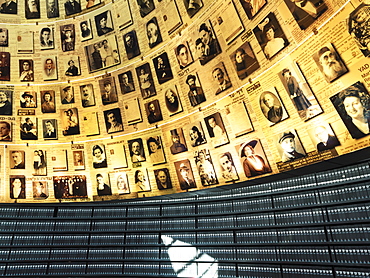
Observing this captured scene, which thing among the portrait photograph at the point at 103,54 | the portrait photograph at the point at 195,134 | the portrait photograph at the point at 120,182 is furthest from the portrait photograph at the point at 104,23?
the portrait photograph at the point at 120,182

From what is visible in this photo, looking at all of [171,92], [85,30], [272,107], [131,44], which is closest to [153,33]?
[131,44]

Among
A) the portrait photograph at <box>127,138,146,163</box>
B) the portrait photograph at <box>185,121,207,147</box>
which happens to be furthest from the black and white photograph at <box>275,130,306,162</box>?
the portrait photograph at <box>127,138,146,163</box>

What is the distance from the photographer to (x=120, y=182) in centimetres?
1166

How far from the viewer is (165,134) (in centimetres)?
1081

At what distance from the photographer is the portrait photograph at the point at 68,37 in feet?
39.6

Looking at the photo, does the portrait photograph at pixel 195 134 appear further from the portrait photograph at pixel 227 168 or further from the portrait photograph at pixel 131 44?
the portrait photograph at pixel 131 44

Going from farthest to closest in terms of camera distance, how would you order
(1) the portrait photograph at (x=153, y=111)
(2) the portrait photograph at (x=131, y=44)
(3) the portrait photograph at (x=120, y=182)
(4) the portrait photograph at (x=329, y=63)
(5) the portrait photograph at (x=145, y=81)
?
(3) the portrait photograph at (x=120, y=182)
(2) the portrait photograph at (x=131, y=44)
(5) the portrait photograph at (x=145, y=81)
(1) the portrait photograph at (x=153, y=111)
(4) the portrait photograph at (x=329, y=63)

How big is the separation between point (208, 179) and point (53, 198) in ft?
18.6

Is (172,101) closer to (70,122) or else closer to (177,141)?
(177,141)

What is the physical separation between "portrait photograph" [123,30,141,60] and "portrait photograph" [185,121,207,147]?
3.05 metres

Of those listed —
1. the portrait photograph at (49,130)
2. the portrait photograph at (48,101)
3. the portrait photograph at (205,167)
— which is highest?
the portrait photograph at (48,101)

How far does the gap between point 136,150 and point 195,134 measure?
7.59 feet

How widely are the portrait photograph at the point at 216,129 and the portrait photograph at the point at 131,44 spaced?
11.1ft

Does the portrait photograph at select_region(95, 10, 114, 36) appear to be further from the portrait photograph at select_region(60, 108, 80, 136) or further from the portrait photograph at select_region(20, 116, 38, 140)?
the portrait photograph at select_region(20, 116, 38, 140)
